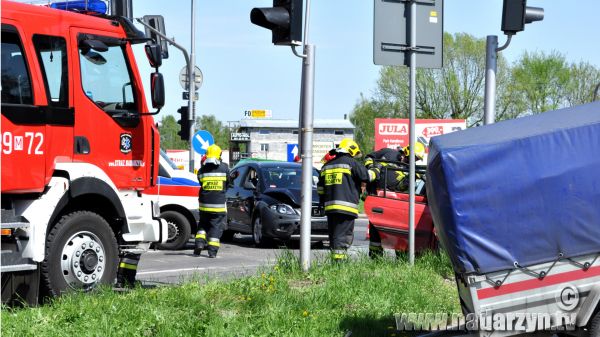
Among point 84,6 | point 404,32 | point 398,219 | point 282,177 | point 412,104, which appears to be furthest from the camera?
point 282,177

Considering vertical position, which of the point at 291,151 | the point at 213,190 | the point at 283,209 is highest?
the point at 291,151

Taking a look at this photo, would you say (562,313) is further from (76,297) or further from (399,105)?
(399,105)

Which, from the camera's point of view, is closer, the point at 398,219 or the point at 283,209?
the point at 398,219

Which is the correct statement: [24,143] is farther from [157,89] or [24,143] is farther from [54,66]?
[157,89]

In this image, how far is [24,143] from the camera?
8891 millimetres

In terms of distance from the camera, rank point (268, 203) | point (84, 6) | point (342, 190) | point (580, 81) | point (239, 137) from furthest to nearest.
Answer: point (239, 137) → point (580, 81) → point (268, 203) → point (342, 190) → point (84, 6)

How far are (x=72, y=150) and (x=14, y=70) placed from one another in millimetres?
1011

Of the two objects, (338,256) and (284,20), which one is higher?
(284,20)

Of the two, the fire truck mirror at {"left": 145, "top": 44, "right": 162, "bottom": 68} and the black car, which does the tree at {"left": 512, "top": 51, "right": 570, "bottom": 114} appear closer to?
the black car

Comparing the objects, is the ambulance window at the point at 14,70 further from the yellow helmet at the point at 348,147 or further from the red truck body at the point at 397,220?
the red truck body at the point at 397,220

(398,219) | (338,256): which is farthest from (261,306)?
(398,219)

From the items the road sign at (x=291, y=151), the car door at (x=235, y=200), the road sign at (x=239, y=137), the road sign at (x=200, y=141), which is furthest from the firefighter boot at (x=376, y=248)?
the road sign at (x=239, y=137)

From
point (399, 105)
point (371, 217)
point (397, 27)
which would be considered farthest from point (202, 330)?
point (399, 105)

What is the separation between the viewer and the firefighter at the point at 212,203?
607 inches
